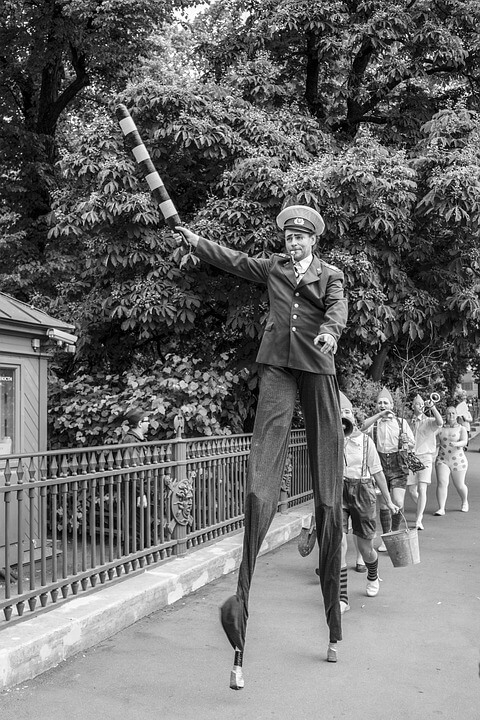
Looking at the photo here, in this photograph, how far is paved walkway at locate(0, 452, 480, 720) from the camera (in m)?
4.04

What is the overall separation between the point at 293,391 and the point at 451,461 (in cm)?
832

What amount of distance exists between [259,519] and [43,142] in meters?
14.1

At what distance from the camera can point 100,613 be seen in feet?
17.1

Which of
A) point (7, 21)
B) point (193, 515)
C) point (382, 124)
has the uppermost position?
point (7, 21)

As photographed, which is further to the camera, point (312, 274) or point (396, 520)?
point (396, 520)

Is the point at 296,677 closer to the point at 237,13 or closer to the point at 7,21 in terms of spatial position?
the point at 237,13

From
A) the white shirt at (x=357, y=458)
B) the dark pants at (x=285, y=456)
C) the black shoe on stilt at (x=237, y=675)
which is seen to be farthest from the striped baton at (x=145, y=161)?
the white shirt at (x=357, y=458)

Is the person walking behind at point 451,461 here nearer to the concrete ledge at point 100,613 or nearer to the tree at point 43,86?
the concrete ledge at point 100,613

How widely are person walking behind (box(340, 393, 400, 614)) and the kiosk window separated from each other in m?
3.38

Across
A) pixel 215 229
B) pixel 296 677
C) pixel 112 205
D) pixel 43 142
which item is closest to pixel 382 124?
pixel 215 229

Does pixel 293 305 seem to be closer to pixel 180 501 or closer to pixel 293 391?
pixel 293 391

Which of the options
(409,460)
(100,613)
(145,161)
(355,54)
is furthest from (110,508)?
(355,54)

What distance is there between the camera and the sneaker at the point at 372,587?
21.3 ft

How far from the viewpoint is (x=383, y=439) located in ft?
29.8
